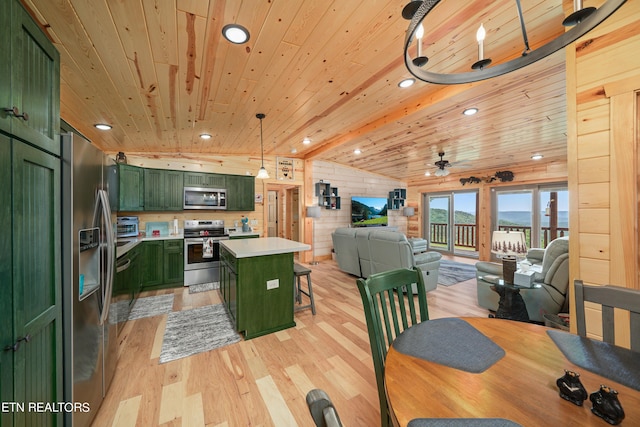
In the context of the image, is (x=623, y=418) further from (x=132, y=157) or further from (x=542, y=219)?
(x=542, y=219)

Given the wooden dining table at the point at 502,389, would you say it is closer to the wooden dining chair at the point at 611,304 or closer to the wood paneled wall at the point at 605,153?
the wooden dining chair at the point at 611,304

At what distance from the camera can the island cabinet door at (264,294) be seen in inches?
102

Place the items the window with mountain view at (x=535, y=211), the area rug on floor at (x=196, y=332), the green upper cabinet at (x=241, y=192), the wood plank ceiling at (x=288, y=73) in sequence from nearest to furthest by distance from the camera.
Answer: the wood plank ceiling at (x=288, y=73)
the area rug on floor at (x=196, y=332)
the green upper cabinet at (x=241, y=192)
the window with mountain view at (x=535, y=211)

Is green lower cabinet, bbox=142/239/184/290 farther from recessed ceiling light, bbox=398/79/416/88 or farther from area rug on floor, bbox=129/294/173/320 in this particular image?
recessed ceiling light, bbox=398/79/416/88

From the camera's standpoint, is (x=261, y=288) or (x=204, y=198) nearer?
(x=261, y=288)

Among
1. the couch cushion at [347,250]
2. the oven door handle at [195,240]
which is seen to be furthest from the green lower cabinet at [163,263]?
the couch cushion at [347,250]

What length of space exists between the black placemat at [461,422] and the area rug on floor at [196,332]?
236 cm

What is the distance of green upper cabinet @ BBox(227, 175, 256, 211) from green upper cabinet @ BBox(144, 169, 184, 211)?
2.93 ft

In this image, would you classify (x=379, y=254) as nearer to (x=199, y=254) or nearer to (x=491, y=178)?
(x=199, y=254)

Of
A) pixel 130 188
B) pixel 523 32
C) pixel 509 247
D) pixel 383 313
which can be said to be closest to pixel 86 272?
pixel 383 313

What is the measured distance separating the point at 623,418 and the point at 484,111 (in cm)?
374

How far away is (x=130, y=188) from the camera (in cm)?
417

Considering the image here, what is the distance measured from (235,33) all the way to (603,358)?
2.68 metres

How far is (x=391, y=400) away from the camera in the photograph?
2.55 ft
